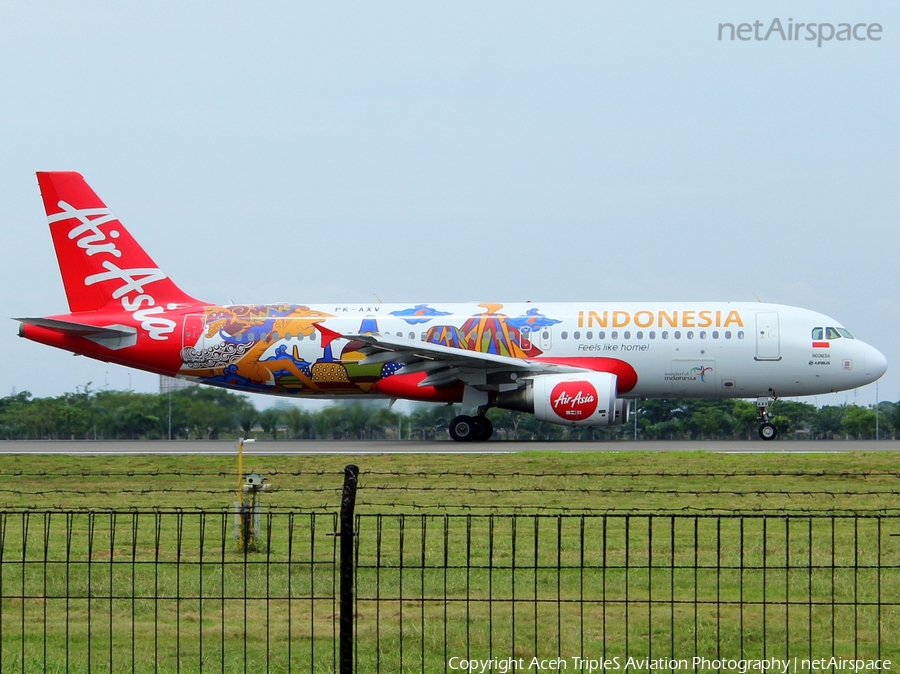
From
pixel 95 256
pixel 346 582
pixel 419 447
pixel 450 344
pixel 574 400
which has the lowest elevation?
pixel 419 447

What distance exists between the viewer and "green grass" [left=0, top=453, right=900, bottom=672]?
818cm

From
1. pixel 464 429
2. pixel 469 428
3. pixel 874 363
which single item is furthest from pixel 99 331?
pixel 874 363

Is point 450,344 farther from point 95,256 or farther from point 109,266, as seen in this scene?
point 95,256

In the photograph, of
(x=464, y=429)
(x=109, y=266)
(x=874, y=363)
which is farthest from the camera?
(x=109, y=266)

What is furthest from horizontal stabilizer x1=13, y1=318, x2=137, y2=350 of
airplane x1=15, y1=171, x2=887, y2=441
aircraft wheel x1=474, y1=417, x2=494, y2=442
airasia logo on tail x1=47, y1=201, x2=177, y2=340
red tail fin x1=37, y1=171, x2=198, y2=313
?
aircraft wheel x1=474, y1=417, x2=494, y2=442

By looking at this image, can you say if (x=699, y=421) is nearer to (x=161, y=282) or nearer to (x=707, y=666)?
(x=161, y=282)

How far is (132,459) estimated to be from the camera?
2431 centimetres

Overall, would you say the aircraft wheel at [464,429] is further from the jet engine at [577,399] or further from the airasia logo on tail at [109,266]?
the airasia logo on tail at [109,266]

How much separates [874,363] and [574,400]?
759 cm

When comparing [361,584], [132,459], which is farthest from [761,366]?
[361,584]

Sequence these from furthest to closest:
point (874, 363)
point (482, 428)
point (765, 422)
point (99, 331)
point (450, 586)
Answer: point (99, 331) < point (765, 422) < point (482, 428) < point (874, 363) < point (450, 586)

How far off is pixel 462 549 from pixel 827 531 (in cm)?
412

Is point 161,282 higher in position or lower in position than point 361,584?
higher

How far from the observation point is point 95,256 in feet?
104
